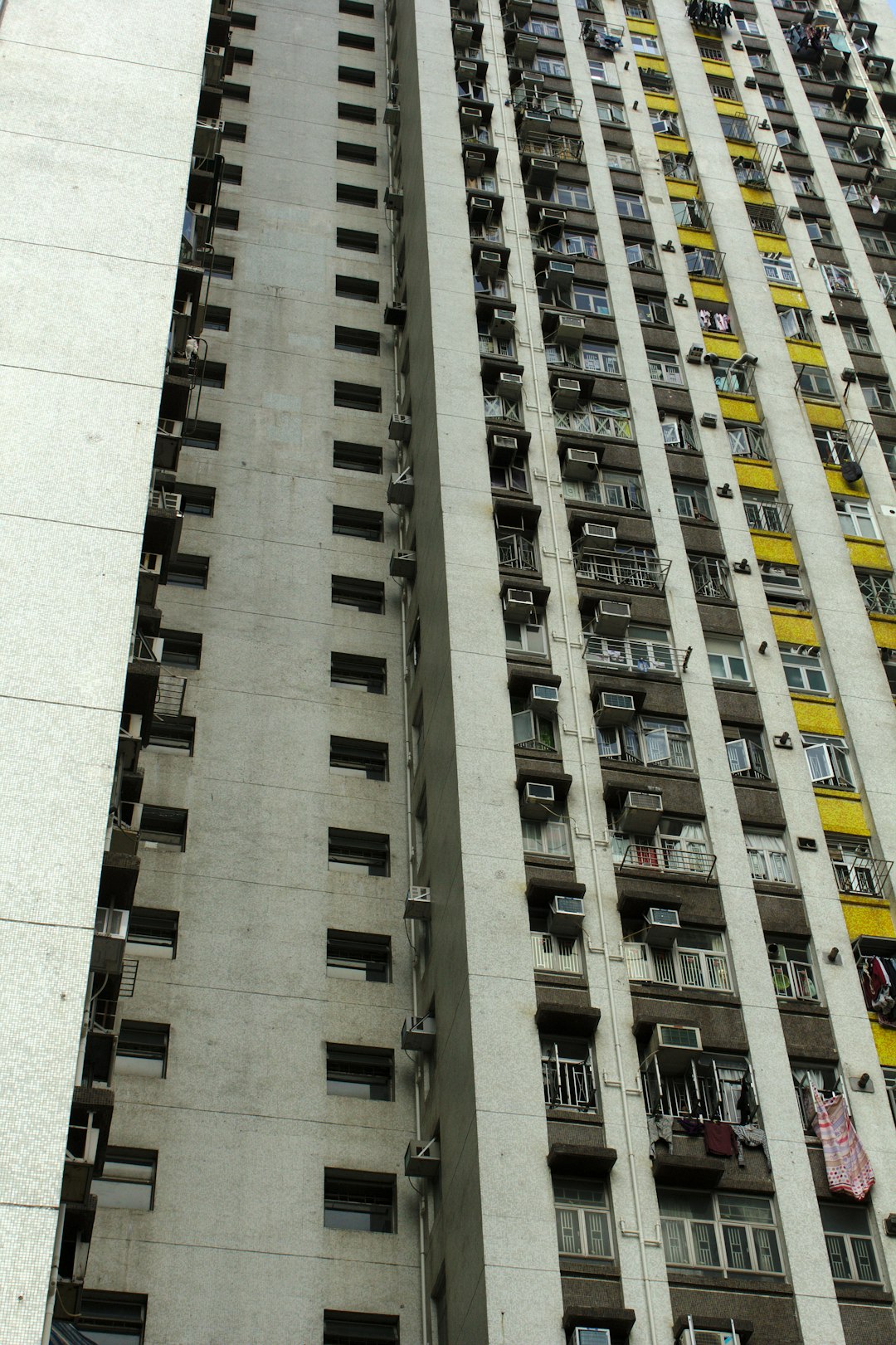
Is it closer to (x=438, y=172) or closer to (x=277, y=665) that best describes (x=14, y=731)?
(x=277, y=665)

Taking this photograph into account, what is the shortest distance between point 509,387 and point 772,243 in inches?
460

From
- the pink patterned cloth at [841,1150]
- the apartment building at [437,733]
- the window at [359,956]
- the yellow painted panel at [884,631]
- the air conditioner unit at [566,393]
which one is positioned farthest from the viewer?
the air conditioner unit at [566,393]

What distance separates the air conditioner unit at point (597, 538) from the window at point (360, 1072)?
37.0 feet

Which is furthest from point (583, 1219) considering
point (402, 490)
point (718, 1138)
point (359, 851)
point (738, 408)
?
point (738, 408)

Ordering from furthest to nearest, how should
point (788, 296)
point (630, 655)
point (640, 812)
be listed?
point (788, 296), point (630, 655), point (640, 812)

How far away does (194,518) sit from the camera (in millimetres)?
35219

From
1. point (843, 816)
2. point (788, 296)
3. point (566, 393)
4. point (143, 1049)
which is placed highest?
point (788, 296)

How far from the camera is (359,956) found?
3008 centimetres

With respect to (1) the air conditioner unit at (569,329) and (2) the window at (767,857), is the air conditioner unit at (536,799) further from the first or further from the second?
(1) the air conditioner unit at (569,329)

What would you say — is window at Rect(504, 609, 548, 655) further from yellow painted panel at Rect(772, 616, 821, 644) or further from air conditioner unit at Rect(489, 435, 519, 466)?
yellow painted panel at Rect(772, 616, 821, 644)

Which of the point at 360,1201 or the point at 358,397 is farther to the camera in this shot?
the point at 358,397

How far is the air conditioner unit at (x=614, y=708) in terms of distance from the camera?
29656 mm

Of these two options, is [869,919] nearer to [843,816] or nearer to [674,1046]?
[843,816]

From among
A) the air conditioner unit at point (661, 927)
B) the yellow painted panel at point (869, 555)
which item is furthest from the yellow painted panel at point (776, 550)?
the air conditioner unit at point (661, 927)
